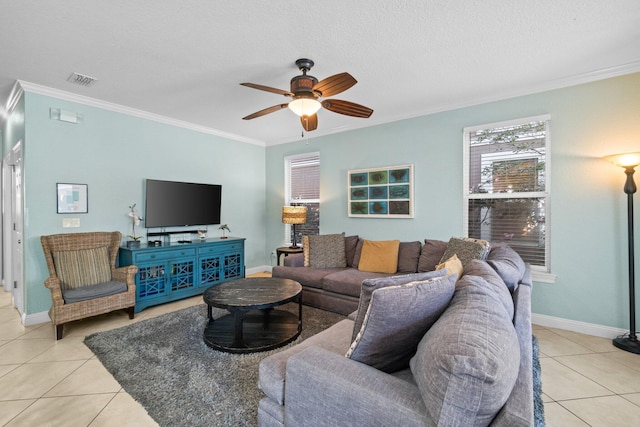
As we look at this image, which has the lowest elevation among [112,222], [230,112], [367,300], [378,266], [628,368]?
[628,368]

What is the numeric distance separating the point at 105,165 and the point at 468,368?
4.49 meters

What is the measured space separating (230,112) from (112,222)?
7.04 ft

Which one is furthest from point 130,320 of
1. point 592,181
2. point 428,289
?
point 592,181

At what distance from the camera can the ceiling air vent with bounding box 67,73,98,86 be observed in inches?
118

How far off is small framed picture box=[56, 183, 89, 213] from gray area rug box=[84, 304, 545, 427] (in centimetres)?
157

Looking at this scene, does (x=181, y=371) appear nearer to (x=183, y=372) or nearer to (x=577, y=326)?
(x=183, y=372)

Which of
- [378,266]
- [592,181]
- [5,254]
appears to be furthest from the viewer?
[5,254]

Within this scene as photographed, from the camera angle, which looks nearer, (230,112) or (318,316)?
(318,316)

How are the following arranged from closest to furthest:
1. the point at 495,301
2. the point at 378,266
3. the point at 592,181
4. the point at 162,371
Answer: the point at 495,301
the point at 162,371
the point at 592,181
the point at 378,266

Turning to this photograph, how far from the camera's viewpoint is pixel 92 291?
10.1 feet

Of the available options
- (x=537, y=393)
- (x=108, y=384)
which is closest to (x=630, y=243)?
(x=537, y=393)

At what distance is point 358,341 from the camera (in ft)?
4.18

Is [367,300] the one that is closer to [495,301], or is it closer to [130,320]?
[495,301]

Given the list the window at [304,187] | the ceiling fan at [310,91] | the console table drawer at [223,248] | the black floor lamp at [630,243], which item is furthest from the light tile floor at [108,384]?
the window at [304,187]
